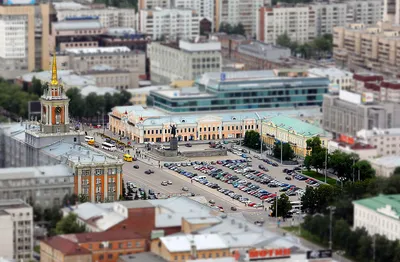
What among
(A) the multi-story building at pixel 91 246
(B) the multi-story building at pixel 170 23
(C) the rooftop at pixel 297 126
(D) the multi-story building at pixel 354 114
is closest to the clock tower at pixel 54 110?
(D) the multi-story building at pixel 354 114

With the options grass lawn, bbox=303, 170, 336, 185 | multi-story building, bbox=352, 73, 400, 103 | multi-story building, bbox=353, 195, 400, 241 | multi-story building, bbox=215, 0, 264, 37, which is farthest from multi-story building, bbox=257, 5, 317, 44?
multi-story building, bbox=353, 195, 400, 241

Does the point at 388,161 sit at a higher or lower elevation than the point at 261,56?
higher

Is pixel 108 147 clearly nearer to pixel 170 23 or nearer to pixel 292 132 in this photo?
pixel 292 132

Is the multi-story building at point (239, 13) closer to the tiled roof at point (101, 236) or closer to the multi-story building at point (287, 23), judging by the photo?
the multi-story building at point (287, 23)

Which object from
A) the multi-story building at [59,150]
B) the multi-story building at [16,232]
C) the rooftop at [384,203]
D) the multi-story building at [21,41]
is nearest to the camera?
the multi-story building at [16,232]

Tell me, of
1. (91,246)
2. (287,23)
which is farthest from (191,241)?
(287,23)
